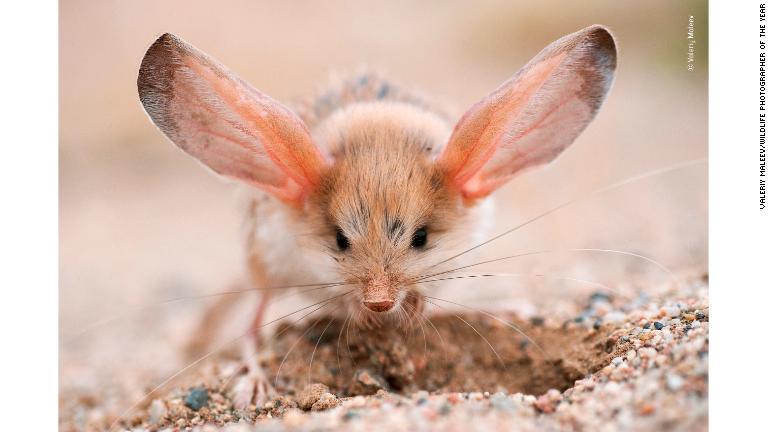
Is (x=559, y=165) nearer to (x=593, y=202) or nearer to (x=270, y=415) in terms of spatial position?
(x=593, y=202)

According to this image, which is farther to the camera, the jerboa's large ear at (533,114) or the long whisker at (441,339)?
the long whisker at (441,339)

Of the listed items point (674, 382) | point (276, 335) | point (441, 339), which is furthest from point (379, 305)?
point (674, 382)

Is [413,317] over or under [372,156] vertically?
under

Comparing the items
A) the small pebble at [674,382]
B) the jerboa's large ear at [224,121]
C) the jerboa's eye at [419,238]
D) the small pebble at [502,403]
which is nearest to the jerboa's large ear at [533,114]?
the jerboa's eye at [419,238]

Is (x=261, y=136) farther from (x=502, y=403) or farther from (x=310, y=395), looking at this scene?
(x=502, y=403)

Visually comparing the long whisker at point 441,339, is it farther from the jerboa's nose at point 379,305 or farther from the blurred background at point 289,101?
the blurred background at point 289,101
